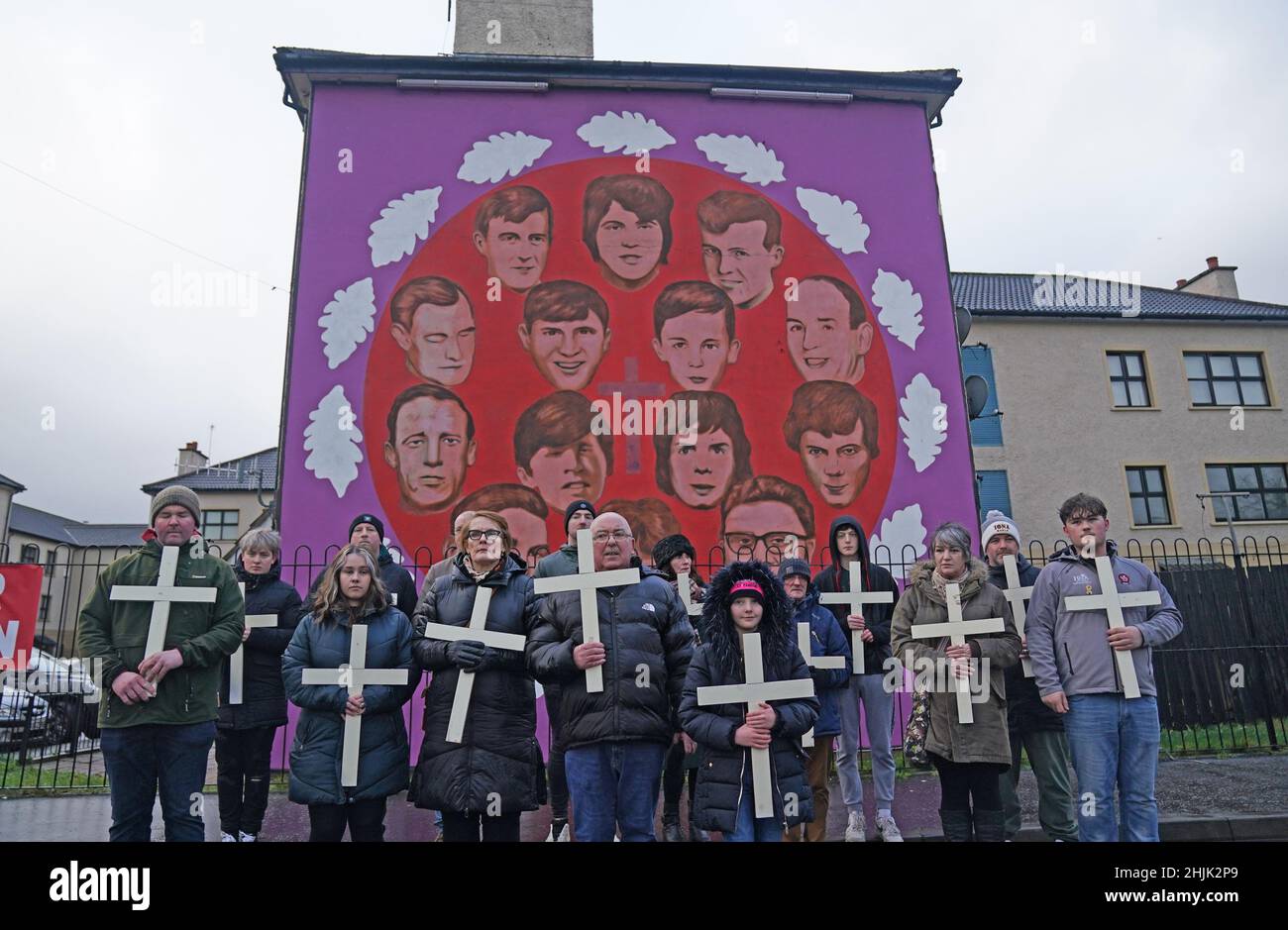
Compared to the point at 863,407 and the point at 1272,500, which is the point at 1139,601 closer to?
the point at 863,407

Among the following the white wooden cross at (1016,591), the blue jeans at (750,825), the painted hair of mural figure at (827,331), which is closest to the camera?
the blue jeans at (750,825)

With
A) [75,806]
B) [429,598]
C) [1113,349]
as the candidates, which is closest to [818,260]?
[429,598]

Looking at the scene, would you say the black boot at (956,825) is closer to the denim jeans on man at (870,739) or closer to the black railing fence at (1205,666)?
the denim jeans on man at (870,739)

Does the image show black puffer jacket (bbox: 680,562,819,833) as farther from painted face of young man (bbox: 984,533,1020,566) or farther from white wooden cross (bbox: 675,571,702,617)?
painted face of young man (bbox: 984,533,1020,566)

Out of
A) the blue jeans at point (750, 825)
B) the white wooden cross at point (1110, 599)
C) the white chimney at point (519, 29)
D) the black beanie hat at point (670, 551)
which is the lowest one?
the blue jeans at point (750, 825)

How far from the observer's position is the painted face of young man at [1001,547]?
620 centimetres

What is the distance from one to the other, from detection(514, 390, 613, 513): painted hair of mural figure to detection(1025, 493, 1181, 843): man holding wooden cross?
19.7 ft

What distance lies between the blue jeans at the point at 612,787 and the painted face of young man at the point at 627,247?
24.9ft

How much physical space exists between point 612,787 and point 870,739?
2.59 meters

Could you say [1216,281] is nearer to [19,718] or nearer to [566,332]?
[566,332]

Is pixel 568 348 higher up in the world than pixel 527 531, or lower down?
higher up

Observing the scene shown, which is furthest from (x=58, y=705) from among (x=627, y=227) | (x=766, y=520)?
(x=627, y=227)

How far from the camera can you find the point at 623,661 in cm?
459

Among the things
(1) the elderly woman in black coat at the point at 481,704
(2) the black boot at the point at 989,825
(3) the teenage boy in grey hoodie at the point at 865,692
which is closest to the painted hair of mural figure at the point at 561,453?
(3) the teenage boy in grey hoodie at the point at 865,692
